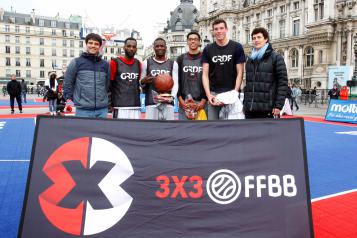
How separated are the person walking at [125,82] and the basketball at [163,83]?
0.56m

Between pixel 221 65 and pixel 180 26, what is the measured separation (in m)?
108

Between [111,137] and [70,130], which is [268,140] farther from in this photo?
[70,130]

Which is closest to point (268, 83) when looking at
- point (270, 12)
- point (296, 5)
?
point (296, 5)

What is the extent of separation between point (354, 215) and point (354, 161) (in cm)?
348

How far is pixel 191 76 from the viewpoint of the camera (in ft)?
17.6

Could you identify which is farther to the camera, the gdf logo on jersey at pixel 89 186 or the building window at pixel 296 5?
the building window at pixel 296 5

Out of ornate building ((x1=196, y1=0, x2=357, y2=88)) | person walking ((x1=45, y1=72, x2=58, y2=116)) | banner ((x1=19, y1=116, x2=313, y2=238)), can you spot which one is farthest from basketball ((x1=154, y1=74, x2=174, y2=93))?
ornate building ((x1=196, y1=0, x2=357, y2=88))

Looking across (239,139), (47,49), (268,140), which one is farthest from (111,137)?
(47,49)

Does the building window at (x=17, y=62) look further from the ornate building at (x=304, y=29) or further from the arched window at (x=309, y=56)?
the arched window at (x=309, y=56)

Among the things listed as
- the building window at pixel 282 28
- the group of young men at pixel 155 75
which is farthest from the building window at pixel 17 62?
the group of young men at pixel 155 75

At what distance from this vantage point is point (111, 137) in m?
3.12

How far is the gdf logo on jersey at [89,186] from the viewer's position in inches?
112

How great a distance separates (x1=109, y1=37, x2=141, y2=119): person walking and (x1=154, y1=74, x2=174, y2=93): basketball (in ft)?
1.83

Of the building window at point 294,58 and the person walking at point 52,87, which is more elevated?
the building window at point 294,58
